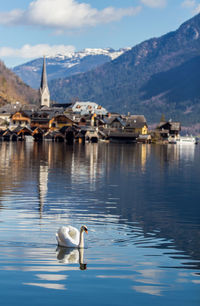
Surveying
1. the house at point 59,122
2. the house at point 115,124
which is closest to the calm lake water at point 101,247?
the house at point 59,122

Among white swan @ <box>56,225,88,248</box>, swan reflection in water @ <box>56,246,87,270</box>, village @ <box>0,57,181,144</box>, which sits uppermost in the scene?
village @ <box>0,57,181,144</box>

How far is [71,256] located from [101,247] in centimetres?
168

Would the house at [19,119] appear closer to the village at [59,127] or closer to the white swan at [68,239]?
the village at [59,127]

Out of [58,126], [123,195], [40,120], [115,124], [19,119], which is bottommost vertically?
[123,195]

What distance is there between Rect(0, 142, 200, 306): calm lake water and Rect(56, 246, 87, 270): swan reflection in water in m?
0.04

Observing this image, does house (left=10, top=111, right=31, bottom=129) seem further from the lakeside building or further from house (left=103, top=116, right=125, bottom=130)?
house (left=103, top=116, right=125, bottom=130)

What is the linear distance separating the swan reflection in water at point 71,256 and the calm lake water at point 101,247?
0.04 m

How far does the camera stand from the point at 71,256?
1980 cm

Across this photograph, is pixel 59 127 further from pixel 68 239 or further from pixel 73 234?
pixel 68 239

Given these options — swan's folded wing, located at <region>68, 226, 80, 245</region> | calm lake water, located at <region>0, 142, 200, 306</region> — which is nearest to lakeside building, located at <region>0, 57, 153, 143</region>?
calm lake water, located at <region>0, 142, 200, 306</region>

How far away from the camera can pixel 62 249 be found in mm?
20578

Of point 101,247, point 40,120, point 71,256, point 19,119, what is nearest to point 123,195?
point 101,247

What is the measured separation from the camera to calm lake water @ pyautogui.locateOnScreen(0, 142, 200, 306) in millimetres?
15969

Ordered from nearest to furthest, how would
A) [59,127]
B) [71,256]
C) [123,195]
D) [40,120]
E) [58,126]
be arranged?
[71,256], [123,195], [40,120], [59,127], [58,126]
